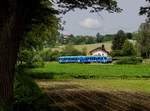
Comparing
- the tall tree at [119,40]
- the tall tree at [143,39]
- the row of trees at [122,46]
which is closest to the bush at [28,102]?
the tall tree at [143,39]

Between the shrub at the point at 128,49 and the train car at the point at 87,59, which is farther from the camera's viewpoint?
the shrub at the point at 128,49

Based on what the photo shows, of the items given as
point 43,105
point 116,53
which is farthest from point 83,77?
point 116,53

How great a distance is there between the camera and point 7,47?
9906 millimetres

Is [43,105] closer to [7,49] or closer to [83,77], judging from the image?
[7,49]

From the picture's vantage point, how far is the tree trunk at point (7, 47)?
31.9 ft

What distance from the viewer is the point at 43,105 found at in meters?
10.3

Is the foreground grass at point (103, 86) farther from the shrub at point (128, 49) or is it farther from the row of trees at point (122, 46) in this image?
the shrub at point (128, 49)

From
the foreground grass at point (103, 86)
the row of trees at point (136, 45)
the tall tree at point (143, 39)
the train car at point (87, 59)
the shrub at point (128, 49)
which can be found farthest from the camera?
the shrub at point (128, 49)

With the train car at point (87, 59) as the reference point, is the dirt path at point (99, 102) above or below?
below

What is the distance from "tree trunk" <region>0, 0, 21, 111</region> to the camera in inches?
383

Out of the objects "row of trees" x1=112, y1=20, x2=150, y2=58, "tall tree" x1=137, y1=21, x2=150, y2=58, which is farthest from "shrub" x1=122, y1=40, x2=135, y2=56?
"tall tree" x1=137, y1=21, x2=150, y2=58

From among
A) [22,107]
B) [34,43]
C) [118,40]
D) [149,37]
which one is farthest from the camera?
[118,40]

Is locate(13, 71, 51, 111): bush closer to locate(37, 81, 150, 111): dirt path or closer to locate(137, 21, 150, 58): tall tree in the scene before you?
locate(37, 81, 150, 111): dirt path

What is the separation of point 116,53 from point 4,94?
404 ft
